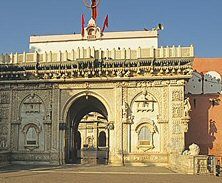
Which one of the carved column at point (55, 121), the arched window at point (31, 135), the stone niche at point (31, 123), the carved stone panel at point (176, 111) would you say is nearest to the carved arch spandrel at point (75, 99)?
the carved column at point (55, 121)

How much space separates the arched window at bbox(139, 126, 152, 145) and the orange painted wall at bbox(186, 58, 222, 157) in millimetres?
2961

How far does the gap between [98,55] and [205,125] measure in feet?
24.6

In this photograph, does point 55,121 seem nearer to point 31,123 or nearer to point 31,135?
point 31,123

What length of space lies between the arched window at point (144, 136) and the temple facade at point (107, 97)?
0.04ft

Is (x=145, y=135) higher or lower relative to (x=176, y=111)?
lower

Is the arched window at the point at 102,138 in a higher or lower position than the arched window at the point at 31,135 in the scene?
lower

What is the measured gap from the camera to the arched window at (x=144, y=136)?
20688 millimetres

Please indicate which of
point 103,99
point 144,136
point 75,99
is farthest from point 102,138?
point 144,136

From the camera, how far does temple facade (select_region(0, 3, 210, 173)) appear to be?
20.5 m

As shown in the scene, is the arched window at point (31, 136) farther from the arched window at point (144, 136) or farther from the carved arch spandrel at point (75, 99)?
the arched window at point (144, 136)

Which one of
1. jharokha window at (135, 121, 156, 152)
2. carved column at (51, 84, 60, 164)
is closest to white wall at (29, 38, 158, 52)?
carved column at (51, 84, 60, 164)

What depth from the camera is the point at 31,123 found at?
21.7 meters

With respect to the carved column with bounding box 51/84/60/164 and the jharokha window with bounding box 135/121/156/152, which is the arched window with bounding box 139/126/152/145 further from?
the carved column with bounding box 51/84/60/164

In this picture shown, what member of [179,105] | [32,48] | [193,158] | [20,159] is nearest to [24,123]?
[20,159]
